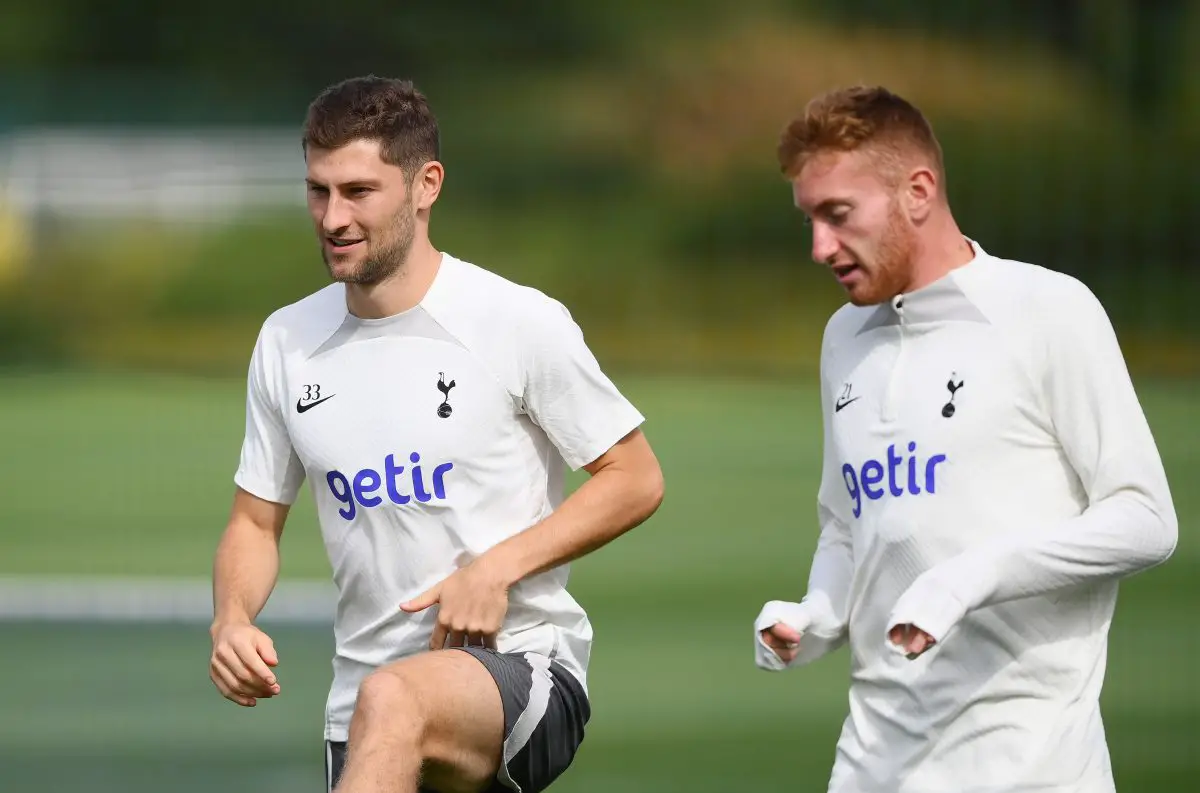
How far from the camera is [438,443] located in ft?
13.3

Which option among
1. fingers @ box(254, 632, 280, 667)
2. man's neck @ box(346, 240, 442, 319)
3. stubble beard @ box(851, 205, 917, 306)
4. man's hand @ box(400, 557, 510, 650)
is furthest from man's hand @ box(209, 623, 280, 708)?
stubble beard @ box(851, 205, 917, 306)

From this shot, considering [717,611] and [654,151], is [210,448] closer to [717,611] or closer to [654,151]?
[717,611]

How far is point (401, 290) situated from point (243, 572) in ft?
2.13

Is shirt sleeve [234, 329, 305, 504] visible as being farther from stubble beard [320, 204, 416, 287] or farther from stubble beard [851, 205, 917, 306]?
stubble beard [851, 205, 917, 306]

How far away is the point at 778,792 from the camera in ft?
22.0

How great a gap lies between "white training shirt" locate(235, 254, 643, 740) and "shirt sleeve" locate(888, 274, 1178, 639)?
0.90 m

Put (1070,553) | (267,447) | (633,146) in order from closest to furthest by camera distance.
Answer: (1070,553)
(267,447)
(633,146)

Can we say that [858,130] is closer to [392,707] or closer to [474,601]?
[474,601]

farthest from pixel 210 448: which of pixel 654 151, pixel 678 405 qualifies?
pixel 654 151

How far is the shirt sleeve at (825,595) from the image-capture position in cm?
385

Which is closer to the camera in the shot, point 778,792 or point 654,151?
point 778,792

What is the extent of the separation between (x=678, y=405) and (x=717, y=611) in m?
9.69

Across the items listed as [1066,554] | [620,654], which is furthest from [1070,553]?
[620,654]

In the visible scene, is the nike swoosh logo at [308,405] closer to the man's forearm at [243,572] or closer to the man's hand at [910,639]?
the man's forearm at [243,572]
